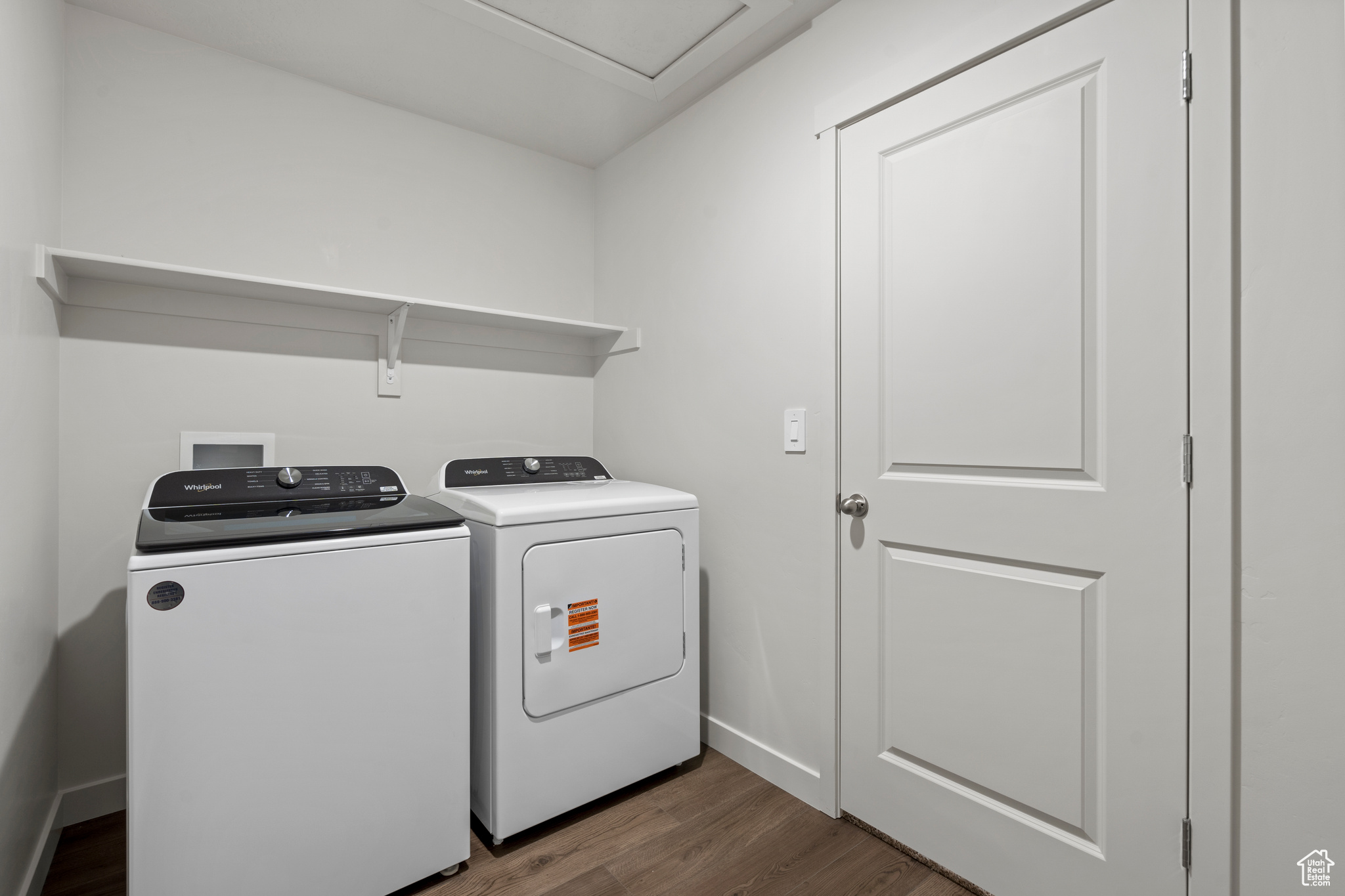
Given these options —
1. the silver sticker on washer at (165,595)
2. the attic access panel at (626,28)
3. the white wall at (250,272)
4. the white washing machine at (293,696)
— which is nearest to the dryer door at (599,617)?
the white washing machine at (293,696)

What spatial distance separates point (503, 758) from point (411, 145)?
6.79ft

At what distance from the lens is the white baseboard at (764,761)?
5.86 feet

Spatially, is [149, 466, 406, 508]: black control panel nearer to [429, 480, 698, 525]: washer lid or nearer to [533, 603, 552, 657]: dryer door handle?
[429, 480, 698, 525]: washer lid

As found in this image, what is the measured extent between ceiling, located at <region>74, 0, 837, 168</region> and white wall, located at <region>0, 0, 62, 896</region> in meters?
0.46

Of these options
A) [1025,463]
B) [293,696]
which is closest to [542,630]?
[293,696]

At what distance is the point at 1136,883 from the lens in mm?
1188

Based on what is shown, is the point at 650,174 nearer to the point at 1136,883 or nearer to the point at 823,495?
the point at 823,495

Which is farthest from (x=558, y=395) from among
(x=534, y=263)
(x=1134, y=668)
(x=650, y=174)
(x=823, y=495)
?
(x=1134, y=668)

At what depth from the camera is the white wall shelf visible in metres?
1.56

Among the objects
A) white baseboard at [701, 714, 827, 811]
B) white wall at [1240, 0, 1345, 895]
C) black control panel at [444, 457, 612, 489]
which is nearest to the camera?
white wall at [1240, 0, 1345, 895]

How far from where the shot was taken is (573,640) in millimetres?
1674

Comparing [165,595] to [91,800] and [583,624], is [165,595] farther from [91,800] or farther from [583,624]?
[91,800]

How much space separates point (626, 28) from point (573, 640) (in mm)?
1744

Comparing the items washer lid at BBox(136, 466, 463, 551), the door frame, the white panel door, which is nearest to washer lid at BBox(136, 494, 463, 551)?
washer lid at BBox(136, 466, 463, 551)
